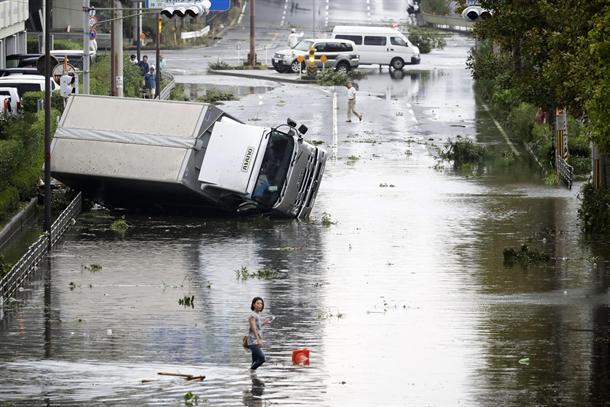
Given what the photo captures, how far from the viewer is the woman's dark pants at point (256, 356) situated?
2053 centimetres

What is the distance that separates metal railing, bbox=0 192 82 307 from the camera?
26.0 metres

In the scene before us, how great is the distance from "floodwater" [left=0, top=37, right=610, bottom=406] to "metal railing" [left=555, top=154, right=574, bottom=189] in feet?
2.28

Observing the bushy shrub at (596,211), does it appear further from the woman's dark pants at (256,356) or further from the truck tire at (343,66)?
the truck tire at (343,66)

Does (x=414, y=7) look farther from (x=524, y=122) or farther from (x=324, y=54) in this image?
(x=524, y=122)

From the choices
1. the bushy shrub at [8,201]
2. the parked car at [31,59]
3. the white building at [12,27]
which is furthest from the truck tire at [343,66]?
the bushy shrub at [8,201]

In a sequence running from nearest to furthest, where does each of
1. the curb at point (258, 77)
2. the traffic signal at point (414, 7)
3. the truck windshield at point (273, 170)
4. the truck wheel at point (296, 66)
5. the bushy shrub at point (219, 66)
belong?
the truck windshield at point (273, 170) → the curb at point (258, 77) → the truck wheel at point (296, 66) → the bushy shrub at point (219, 66) → the traffic signal at point (414, 7)

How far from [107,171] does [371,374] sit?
48.2 feet

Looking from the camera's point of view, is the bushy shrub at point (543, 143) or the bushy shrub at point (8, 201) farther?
the bushy shrub at point (543, 143)

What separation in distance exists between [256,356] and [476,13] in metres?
17.8

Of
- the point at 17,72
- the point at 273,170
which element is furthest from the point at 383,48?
the point at 273,170

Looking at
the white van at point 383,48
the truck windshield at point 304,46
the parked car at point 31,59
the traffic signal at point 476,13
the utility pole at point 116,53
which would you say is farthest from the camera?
Result: the white van at point 383,48

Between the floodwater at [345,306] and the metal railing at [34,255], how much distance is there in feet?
0.91

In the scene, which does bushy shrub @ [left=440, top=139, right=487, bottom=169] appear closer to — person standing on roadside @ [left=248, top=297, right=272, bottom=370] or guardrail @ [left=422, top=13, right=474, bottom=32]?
person standing on roadside @ [left=248, top=297, right=272, bottom=370]

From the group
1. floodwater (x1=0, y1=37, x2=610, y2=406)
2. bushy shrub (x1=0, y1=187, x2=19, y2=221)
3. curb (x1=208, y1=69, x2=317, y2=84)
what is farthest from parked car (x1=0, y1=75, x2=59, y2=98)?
bushy shrub (x1=0, y1=187, x2=19, y2=221)
